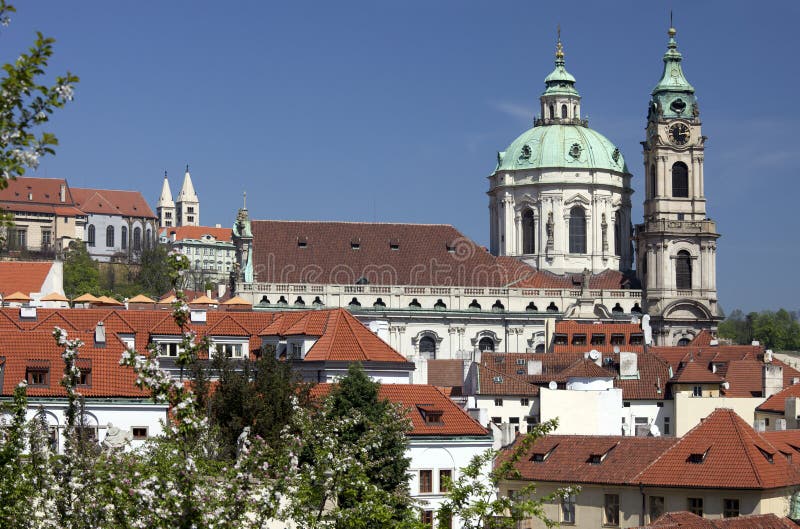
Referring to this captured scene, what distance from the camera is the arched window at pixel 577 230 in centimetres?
13838

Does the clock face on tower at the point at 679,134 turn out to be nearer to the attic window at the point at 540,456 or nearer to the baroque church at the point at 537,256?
the baroque church at the point at 537,256

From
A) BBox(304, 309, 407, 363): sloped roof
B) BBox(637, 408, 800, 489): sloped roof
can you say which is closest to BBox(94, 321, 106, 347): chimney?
BBox(304, 309, 407, 363): sloped roof

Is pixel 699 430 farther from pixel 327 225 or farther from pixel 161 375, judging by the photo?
pixel 327 225

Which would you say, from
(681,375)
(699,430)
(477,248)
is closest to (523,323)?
(477,248)

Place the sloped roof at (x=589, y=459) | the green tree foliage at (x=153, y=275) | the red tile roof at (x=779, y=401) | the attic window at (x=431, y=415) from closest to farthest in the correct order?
the sloped roof at (x=589, y=459), the attic window at (x=431, y=415), the red tile roof at (x=779, y=401), the green tree foliage at (x=153, y=275)

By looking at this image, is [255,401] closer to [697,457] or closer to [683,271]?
[697,457]

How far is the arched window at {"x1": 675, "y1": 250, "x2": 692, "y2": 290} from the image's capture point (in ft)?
434

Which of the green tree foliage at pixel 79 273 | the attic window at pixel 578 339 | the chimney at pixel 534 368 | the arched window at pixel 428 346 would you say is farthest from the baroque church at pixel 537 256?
the chimney at pixel 534 368

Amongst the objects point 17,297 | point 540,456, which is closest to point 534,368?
point 17,297

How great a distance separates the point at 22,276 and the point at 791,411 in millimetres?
57612

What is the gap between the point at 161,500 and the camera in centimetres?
2094

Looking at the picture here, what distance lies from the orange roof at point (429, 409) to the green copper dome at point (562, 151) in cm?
8341

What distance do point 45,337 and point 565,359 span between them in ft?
151

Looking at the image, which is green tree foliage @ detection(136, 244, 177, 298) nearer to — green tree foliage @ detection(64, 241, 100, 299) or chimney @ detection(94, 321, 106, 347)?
green tree foliage @ detection(64, 241, 100, 299)
